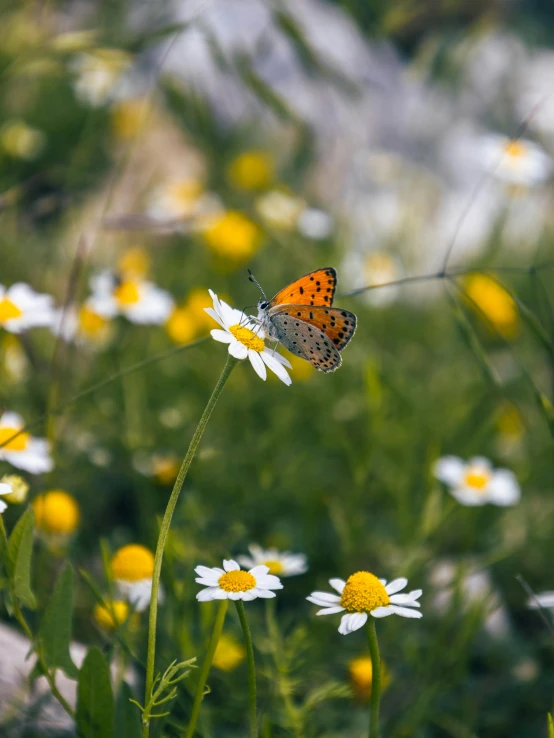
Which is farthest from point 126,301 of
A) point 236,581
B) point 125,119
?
point 125,119

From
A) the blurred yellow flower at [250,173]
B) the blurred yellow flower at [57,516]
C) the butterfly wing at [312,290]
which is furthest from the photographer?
the blurred yellow flower at [250,173]

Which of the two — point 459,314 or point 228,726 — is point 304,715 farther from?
point 459,314

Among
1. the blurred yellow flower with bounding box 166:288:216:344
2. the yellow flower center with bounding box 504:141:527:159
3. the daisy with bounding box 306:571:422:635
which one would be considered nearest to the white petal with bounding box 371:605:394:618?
the daisy with bounding box 306:571:422:635

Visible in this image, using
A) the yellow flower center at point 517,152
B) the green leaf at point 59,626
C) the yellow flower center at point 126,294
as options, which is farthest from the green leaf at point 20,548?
the yellow flower center at point 517,152

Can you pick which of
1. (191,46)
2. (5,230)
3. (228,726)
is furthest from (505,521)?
(191,46)

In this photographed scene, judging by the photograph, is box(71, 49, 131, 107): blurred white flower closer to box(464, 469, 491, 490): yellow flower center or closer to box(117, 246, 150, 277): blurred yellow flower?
box(117, 246, 150, 277): blurred yellow flower

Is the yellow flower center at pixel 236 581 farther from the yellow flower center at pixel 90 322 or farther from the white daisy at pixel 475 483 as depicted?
the yellow flower center at pixel 90 322
